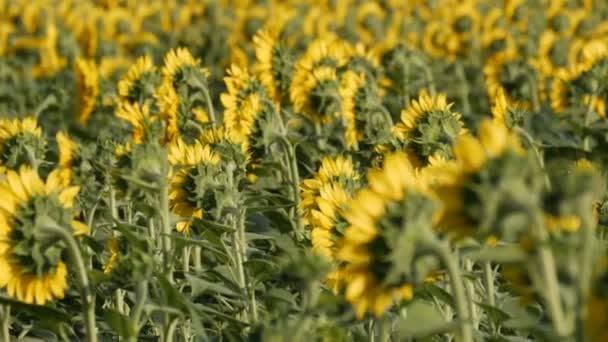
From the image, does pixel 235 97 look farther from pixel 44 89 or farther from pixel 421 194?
pixel 44 89

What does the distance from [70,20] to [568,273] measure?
9.97m

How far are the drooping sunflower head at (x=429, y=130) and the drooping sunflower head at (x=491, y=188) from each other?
151 centimetres

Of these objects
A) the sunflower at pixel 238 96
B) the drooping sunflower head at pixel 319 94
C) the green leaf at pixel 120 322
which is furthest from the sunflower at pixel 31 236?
the drooping sunflower head at pixel 319 94

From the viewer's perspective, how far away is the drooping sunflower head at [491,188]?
1738 millimetres

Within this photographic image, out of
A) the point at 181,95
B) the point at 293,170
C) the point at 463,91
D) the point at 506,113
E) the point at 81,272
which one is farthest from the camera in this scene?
the point at 463,91

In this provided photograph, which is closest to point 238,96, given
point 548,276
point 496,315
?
point 496,315

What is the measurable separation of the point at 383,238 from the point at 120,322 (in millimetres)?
799

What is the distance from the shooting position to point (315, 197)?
3289 millimetres

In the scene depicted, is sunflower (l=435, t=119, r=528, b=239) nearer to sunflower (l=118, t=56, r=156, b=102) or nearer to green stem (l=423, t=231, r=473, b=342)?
green stem (l=423, t=231, r=473, b=342)

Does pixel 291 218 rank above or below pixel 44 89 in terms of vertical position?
below

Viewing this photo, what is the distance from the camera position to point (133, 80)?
16.1 ft

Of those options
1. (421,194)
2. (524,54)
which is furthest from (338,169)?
(524,54)

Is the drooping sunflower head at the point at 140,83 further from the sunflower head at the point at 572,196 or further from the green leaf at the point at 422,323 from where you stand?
the sunflower head at the point at 572,196

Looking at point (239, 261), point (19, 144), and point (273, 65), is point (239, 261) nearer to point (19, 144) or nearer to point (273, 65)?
point (19, 144)
